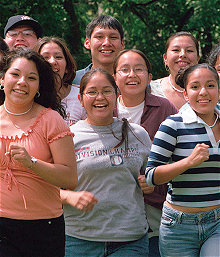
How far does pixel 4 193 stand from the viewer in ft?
8.99

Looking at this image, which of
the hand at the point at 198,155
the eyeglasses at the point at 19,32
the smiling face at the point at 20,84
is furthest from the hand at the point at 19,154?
the eyeglasses at the point at 19,32

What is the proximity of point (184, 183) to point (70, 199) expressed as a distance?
77 cm

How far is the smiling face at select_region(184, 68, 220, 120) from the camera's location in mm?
3055

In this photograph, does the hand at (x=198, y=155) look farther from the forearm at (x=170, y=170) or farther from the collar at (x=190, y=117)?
the collar at (x=190, y=117)

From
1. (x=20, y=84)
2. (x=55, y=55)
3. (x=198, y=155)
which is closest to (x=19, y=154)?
(x=20, y=84)

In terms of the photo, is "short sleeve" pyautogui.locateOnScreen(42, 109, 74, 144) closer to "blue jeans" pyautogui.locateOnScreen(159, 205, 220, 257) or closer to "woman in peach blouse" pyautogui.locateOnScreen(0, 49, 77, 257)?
"woman in peach blouse" pyautogui.locateOnScreen(0, 49, 77, 257)

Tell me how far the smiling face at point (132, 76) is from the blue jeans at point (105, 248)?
1172 mm

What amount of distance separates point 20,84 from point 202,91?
1.21m

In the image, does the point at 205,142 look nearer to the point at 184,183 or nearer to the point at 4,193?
the point at 184,183

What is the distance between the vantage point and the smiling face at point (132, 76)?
3.67 metres

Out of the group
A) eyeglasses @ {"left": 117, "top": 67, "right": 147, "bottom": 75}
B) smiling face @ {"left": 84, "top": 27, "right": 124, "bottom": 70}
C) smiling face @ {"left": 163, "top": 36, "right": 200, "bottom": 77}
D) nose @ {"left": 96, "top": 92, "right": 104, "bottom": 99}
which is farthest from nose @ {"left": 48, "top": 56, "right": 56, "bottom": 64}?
smiling face @ {"left": 163, "top": 36, "right": 200, "bottom": 77}

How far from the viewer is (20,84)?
2.86m

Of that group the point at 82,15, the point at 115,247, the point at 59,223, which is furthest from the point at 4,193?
the point at 82,15

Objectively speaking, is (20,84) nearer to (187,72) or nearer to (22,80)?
(22,80)
